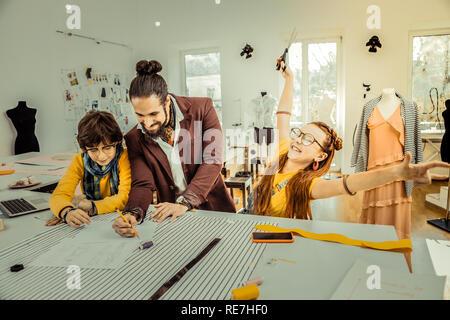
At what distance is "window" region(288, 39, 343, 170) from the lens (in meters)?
1.71

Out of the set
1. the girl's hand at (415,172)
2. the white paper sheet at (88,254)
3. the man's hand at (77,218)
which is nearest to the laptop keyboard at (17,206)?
the man's hand at (77,218)

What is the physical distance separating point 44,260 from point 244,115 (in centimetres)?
147

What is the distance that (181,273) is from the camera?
809 mm

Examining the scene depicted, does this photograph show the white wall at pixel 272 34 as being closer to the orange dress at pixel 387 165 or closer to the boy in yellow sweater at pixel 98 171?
the orange dress at pixel 387 165

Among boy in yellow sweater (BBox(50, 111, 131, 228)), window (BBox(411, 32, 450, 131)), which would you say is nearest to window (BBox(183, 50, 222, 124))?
boy in yellow sweater (BBox(50, 111, 131, 228))

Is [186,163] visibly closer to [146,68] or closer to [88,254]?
[146,68]

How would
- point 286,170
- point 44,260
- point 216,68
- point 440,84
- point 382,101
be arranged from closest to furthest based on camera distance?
point 44,260 < point 286,170 < point 382,101 < point 216,68 < point 440,84

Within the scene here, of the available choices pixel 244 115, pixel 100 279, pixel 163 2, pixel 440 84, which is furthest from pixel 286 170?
pixel 440 84

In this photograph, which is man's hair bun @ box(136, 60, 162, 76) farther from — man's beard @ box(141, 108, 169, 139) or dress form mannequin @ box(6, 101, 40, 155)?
dress form mannequin @ box(6, 101, 40, 155)

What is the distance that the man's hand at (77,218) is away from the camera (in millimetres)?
1181

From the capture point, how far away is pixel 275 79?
1.75 meters

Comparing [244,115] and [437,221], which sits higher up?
[244,115]
